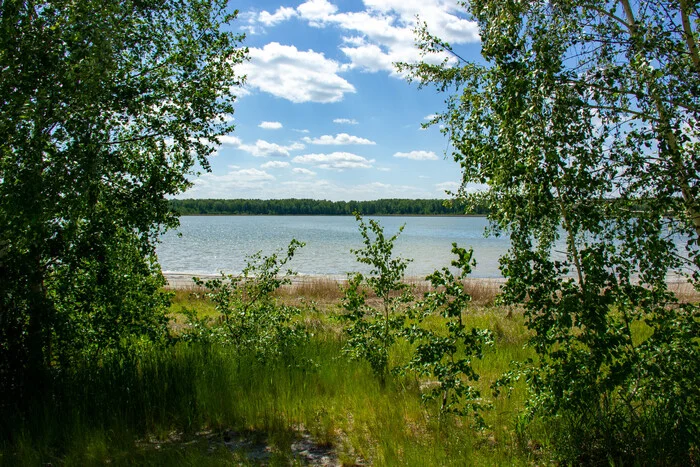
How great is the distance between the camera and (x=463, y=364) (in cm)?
482

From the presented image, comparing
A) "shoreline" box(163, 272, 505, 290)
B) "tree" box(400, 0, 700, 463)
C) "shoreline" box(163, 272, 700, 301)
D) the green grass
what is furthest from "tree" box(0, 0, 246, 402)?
"shoreline" box(163, 272, 505, 290)

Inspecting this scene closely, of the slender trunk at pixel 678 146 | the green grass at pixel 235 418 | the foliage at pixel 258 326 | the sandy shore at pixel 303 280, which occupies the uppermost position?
the slender trunk at pixel 678 146

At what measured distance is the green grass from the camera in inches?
187

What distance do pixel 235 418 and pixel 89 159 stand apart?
343 centimetres

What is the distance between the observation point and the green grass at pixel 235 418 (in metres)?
4.75

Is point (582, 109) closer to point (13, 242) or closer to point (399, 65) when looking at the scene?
point (13, 242)

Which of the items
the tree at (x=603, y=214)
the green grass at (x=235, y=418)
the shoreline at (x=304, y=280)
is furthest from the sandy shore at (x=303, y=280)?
the tree at (x=603, y=214)

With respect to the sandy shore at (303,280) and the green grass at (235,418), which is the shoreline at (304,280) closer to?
the sandy shore at (303,280)

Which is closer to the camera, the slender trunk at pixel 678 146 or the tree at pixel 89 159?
the slender trunk at pixel 678 146

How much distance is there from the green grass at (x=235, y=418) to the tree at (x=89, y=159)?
68cm

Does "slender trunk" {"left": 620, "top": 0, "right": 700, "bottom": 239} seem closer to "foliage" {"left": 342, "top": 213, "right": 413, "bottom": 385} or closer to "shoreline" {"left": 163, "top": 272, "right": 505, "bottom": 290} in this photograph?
"foliage" {"left": 342, "top": 213, "right": 413, "bottom": 385}

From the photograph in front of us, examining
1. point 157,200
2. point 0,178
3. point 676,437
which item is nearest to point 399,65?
point 157,200

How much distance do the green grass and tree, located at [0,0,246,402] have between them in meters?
0.68

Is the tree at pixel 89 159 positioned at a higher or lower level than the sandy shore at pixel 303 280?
higher
